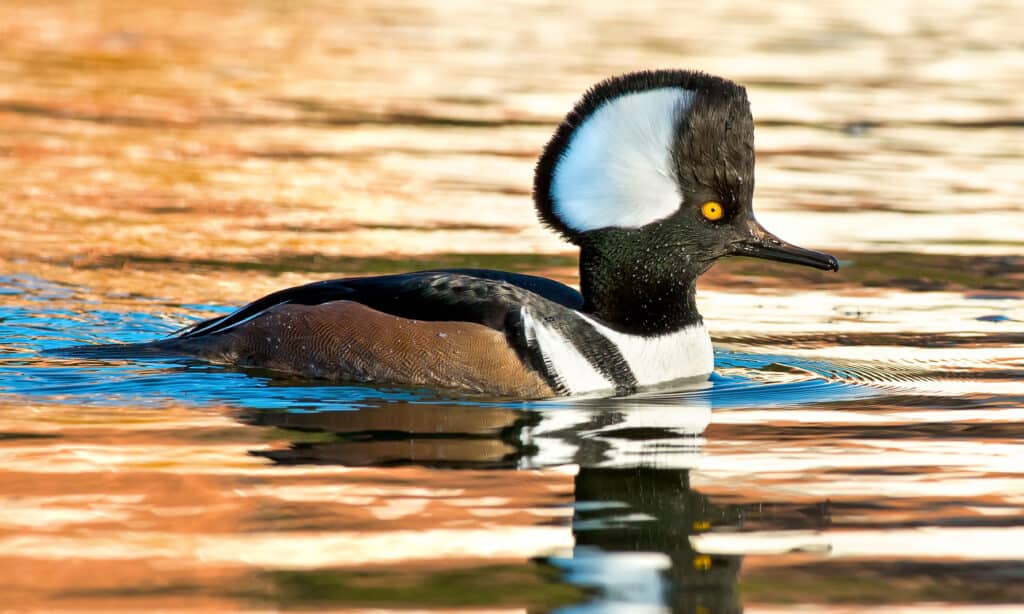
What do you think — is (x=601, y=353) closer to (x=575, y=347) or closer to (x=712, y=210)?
(x=575, y=347)

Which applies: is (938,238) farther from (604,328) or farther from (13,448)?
(13,448)

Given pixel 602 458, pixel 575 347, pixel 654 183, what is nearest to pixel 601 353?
pixel 575 347

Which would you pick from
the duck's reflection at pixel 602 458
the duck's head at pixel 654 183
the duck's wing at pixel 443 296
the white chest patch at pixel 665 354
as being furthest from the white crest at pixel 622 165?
the duck's reflection at pixel 602 458

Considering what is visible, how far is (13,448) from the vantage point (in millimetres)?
6488

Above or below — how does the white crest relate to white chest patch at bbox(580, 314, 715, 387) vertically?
above

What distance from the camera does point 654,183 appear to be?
26.0 feet

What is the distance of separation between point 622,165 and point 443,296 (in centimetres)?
104

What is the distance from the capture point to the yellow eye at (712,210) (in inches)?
318

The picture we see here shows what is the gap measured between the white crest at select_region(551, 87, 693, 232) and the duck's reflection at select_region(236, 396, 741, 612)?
89cm

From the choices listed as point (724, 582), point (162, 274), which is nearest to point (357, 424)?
point (724, 582)

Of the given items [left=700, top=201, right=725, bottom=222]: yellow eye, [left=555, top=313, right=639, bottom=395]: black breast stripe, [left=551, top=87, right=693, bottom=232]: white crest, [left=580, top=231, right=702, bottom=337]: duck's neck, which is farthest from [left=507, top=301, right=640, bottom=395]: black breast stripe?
[left=700, top=201, right=725, bottom=222]: yellow eye

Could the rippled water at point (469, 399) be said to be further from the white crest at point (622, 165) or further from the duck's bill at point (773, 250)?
the white crest at point (622, 165)

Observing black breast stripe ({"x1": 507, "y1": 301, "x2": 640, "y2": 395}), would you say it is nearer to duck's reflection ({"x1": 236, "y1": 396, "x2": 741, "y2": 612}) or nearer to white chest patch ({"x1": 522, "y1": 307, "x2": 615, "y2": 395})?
white chest patch ({"x1": 522, "y1": 307, "x2": 615, "y2": 395})

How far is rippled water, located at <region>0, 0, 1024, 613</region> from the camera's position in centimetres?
512
